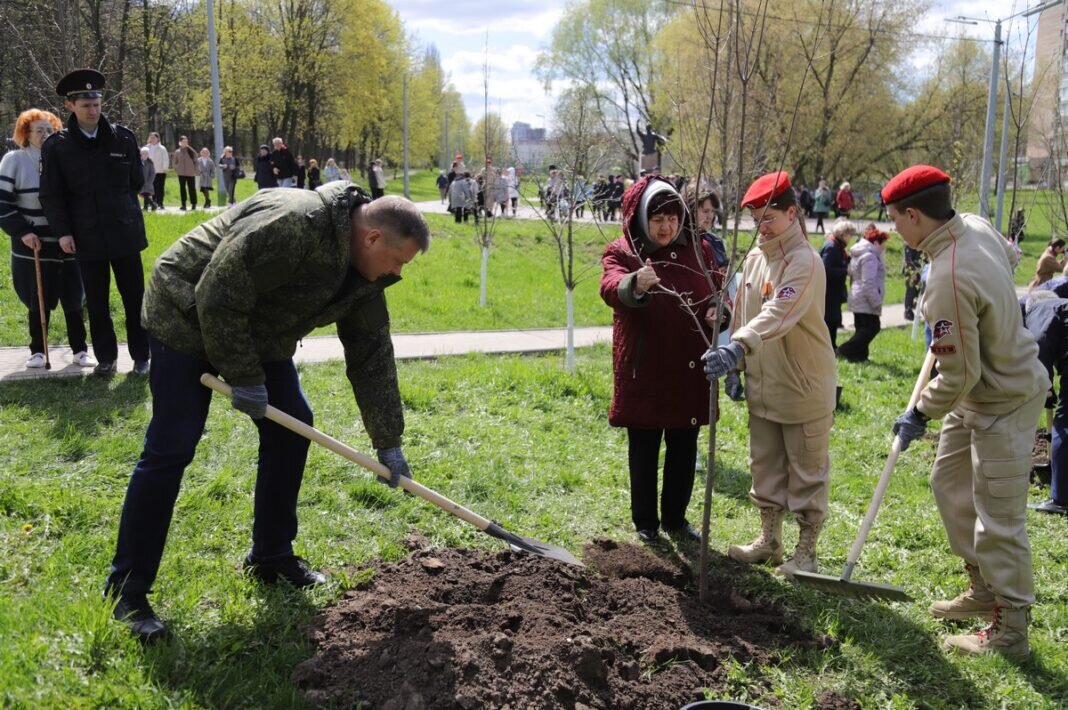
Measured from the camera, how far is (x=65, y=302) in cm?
709

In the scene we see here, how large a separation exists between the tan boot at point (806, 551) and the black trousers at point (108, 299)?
17.1 feet

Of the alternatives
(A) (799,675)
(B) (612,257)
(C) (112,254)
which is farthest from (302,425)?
(C) (112,254)

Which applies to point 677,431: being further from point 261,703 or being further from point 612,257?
point 261,703

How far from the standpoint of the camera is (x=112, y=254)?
641 cm

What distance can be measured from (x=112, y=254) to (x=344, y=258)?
4.05 meters

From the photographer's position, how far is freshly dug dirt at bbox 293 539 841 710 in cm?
298

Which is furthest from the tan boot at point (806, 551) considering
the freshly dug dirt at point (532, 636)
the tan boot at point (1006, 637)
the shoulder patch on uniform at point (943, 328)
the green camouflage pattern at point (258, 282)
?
the green camouflage pattern at point (258, 282)

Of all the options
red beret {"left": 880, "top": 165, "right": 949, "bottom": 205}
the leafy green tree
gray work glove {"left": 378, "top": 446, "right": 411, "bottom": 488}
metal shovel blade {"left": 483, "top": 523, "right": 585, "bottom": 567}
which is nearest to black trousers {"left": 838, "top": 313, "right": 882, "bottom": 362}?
red beret {"left": 880, "top": 165, "right": 949, "bottom": 205}

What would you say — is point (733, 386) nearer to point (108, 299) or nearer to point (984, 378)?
point (984, 378)

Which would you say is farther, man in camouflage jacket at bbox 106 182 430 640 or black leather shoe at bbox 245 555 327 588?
black leather shoe at bbox 245 555 327 588

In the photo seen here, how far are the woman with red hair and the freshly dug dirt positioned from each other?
461 cm

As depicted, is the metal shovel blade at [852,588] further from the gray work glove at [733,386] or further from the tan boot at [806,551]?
the gray work glove at [733,386]

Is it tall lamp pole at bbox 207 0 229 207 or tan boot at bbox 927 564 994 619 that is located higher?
tall lamp pole at bbox 207 0 229 207

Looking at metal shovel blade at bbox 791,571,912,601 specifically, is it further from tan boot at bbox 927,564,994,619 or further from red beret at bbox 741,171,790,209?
red beret at bbox 741,171,790,209
